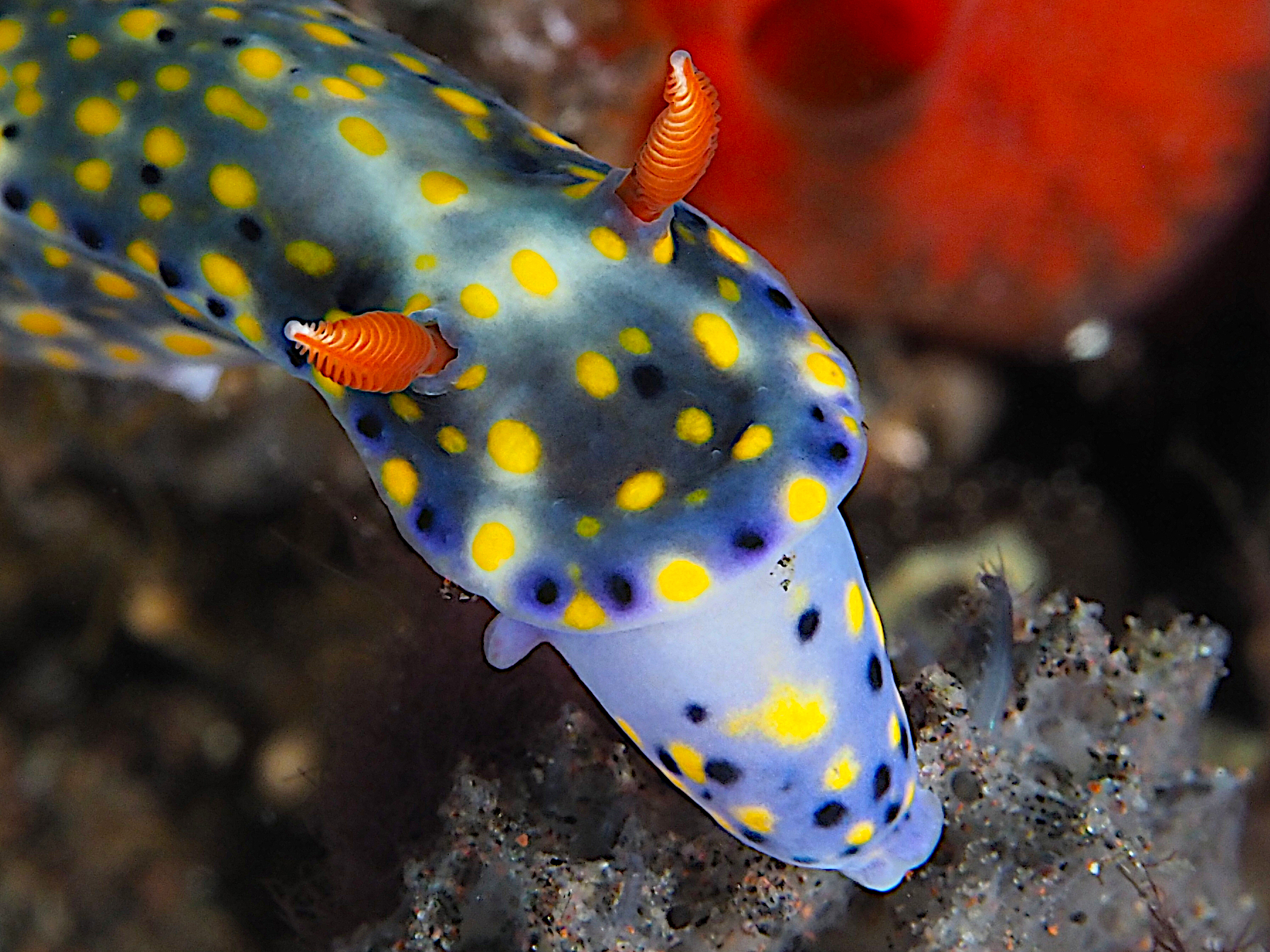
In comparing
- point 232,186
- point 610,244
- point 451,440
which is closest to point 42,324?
point 232,186

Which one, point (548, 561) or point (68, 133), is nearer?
point (548, 561)

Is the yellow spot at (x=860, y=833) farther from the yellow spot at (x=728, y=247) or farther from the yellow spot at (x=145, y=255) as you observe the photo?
the yellow spot at (x=145, y=255)

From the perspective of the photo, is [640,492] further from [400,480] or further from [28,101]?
[28,101]

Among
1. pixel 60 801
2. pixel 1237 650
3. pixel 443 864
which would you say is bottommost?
pixel 60 801

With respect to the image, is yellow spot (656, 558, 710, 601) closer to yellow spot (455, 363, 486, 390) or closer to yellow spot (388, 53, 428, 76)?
yellow spot (455, 363, 486, 390)

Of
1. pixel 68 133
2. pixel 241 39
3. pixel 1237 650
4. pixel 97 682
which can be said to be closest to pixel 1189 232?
pixel 1237 650

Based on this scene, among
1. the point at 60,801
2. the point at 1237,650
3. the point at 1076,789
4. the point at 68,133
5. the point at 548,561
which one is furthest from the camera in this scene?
the point at 1237,650

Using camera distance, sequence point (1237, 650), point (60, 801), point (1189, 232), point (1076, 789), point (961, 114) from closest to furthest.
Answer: point (1076, 789)
point (961, 114)
point (1189, 232)
point (60, 801)
point (1237, 650)

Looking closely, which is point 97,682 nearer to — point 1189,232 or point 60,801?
point 60,801
